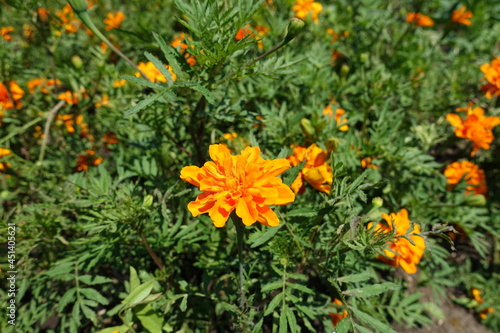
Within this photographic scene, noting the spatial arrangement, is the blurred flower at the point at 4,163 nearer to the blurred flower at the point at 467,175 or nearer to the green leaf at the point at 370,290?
the green leaf at the point at 370,290

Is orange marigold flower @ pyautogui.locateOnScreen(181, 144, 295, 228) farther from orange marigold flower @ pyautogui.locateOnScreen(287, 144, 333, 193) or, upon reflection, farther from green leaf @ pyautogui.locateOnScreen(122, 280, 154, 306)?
green leaf @ pyautogui.locateOnScreen(122, 280, 154, 306)

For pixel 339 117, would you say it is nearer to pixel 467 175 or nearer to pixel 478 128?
pixel 478 128

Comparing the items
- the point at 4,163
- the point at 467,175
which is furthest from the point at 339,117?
the point at 4,163

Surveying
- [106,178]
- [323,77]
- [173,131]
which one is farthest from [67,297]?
[323,77]

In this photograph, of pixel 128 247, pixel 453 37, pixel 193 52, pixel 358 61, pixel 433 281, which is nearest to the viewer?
pixel 193 52

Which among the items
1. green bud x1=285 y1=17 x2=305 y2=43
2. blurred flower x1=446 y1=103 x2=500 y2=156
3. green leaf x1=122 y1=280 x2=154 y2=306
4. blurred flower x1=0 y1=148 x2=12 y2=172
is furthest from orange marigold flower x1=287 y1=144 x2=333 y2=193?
blurred flower x1=0 y1=148 x2=12 y2=172

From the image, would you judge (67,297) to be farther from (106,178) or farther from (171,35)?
(171,35)

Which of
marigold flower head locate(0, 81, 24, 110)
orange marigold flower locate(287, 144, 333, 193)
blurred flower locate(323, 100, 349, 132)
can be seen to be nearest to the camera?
orange marigold flower locate(287, 144, 333, 193)
